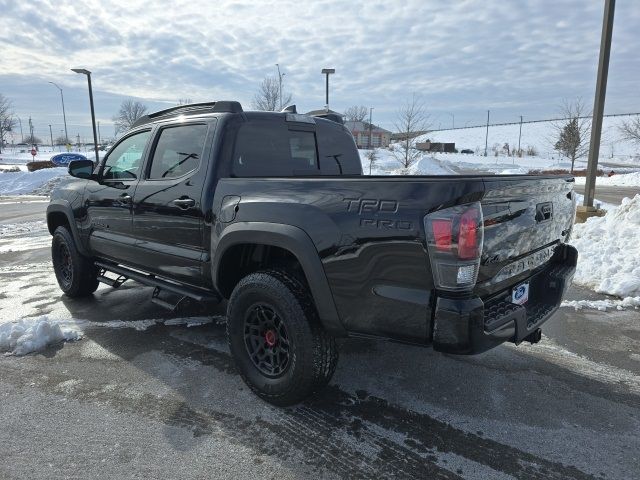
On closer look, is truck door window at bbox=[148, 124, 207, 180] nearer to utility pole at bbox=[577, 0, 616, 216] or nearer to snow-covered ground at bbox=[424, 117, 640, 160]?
utility pole at bbox=[577, 0, 616, 216]

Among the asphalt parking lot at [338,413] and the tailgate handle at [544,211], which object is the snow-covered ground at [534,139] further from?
the tailgate handle at [544,211]

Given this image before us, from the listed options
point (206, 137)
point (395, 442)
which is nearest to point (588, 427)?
point (395, 442)

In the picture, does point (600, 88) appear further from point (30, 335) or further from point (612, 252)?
point (30, 335)

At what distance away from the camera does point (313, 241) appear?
267cm

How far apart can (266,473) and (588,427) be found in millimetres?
1985

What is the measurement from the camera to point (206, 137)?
3.50 meters

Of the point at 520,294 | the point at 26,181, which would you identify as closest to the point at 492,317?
the point at 520,294

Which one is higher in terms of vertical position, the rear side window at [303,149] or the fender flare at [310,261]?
the rear side window at [303,149]

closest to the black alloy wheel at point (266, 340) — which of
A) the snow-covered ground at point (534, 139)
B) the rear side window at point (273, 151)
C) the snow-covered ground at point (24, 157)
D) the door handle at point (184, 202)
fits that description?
the door handle at point (184, 202)

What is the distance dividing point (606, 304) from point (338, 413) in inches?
146

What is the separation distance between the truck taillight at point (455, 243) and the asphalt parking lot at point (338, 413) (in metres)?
1.07

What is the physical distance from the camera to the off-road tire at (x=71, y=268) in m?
5.17

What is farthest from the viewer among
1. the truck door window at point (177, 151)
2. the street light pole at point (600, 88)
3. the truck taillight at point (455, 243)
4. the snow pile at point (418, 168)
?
the snow pile at point (418, 168)

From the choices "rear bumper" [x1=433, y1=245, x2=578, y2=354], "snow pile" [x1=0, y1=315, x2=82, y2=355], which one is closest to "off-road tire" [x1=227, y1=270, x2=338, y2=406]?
"rear bumper" [x1=433, y1=245, x2=578, y2=354]
